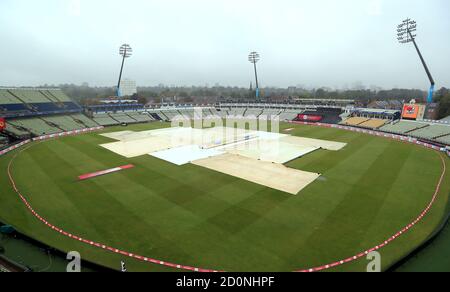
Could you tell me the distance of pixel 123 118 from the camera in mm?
80125

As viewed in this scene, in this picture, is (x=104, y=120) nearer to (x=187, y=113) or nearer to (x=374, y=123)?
(x=187, y=113)

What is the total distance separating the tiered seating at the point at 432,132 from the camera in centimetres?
4956

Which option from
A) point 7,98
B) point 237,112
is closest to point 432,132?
point 237,112

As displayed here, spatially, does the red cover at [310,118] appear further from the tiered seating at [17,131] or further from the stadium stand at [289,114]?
the tiered seating at [17,131]

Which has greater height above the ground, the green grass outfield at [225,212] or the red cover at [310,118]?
the red cover at [310,118]

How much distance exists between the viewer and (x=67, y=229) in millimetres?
18172

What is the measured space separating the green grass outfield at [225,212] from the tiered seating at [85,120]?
34.8 meters

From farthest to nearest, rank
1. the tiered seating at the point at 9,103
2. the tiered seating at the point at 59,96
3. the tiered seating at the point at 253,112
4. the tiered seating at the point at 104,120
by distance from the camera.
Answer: the tiered seating at the point at 253,112, the tiered seating at the point at 59,96, the tiered seating at the point at 104,120, the tiered seating at the point at 9,103

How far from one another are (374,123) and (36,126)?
84.9 metres

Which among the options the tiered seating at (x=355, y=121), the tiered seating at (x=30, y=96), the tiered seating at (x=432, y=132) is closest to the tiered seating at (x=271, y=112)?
the tiered seating at (x=355, y=121)
